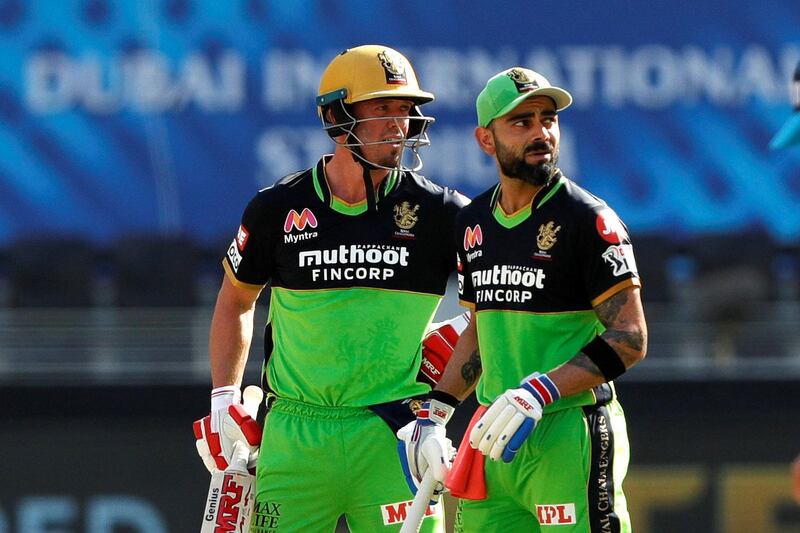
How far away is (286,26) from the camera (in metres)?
13.3

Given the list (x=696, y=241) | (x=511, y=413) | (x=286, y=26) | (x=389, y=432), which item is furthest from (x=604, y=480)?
(x=286, y=26)

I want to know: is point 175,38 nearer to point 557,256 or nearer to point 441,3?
point 441,3

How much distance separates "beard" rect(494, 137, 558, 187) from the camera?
3943 millimetres

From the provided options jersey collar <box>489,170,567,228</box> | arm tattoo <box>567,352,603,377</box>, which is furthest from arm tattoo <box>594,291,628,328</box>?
jersey collar <box>489,170,567,228</box>

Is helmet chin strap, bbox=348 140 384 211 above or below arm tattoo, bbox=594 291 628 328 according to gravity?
above

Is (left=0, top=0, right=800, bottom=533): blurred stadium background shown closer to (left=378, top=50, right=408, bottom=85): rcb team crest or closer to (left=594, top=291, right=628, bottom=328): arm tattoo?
(left=378, top=50, right=408, bottom=85): rcb team crest

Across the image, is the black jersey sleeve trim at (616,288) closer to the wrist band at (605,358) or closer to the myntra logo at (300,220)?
the wrist band at (605,358)

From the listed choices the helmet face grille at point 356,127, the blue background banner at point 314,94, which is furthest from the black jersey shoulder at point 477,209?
the blue background banner at point 314,94

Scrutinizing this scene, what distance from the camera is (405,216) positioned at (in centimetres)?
439

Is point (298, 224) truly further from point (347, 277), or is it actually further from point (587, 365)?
point (587, 365)

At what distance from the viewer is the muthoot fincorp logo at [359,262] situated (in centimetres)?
432

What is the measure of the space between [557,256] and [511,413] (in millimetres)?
486

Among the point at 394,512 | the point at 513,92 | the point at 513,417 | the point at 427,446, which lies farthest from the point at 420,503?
the point at 513,92

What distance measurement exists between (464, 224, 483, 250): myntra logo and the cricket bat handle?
642 mm
